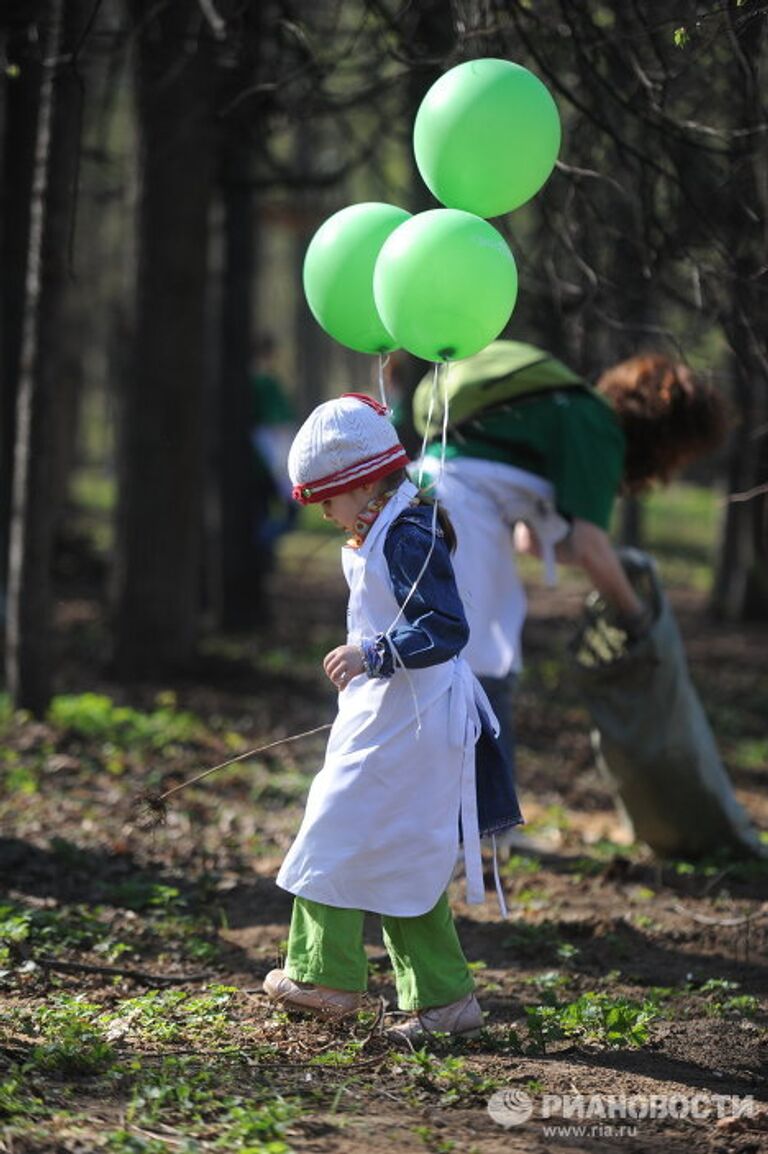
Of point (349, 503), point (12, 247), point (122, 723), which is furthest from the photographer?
point (12, 247)

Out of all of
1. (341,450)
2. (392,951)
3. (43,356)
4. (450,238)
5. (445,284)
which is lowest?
(392,951)

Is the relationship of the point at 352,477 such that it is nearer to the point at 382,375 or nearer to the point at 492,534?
the point at 382,375

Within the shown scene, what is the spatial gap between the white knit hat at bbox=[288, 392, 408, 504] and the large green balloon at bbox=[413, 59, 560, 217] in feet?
2.41

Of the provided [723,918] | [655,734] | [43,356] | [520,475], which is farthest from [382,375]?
[43,356]

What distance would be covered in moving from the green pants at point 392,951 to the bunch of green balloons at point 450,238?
150 cm

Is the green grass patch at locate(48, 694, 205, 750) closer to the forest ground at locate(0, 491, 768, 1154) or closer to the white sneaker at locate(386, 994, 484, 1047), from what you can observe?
the forest ground at locate(0, 491, 768, 1154)

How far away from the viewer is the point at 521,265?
677 centimetres

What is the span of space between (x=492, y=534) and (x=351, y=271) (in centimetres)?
154

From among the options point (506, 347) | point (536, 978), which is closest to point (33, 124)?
point (506, 347)

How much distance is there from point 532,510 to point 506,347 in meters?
0.64

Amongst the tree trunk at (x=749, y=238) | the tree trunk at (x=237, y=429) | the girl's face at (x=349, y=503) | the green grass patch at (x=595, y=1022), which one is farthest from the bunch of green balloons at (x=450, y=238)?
the tree trunk at (x=237, y=429)

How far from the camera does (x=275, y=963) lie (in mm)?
4602

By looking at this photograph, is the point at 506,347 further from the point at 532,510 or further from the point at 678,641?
the point at 678,641

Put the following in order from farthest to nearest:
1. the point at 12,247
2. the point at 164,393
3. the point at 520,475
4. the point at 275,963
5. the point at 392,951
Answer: the point at 12,247, the point at 164,393, the point at 520,475, the point at 275,963, the point at 392,951
